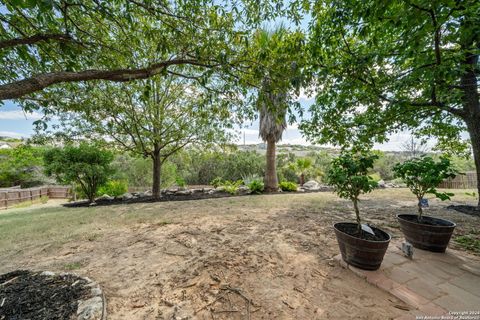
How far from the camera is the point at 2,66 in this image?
263 centimetres

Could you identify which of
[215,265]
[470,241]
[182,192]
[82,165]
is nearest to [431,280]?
[470,241]

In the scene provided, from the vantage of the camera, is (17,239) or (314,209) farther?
(314,209)

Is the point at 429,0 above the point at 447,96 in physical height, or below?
above

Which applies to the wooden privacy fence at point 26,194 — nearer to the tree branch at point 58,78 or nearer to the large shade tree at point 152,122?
the large shade tree at point 152,122

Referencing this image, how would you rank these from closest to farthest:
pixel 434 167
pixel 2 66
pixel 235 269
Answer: pixel 235 269 < pixel 434 167 < pixel 2 66

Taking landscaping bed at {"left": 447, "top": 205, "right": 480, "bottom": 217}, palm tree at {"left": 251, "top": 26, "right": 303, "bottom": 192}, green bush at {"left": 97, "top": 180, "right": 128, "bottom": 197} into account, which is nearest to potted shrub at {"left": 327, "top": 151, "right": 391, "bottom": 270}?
palm tree at {"left": 251, "top": 26, "right": 303, "bottom": 192}

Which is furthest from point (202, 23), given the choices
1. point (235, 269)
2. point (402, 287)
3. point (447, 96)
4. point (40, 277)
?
point (447, 96)

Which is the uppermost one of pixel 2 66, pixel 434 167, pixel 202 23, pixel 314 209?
pixel 202 23

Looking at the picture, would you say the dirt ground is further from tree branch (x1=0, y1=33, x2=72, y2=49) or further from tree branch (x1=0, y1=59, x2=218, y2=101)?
tree branch (x1=0, y1=33, x2=72, y2=49)

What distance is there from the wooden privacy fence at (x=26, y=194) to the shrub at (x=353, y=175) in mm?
15595

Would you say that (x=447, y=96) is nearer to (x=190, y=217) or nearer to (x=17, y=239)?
(x=190, y=217)

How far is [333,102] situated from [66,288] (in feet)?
15.2

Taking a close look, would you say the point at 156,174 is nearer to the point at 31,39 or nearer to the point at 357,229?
the point at 31,39

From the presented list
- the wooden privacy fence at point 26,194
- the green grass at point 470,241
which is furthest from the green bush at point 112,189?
the green grass at point 470,241
